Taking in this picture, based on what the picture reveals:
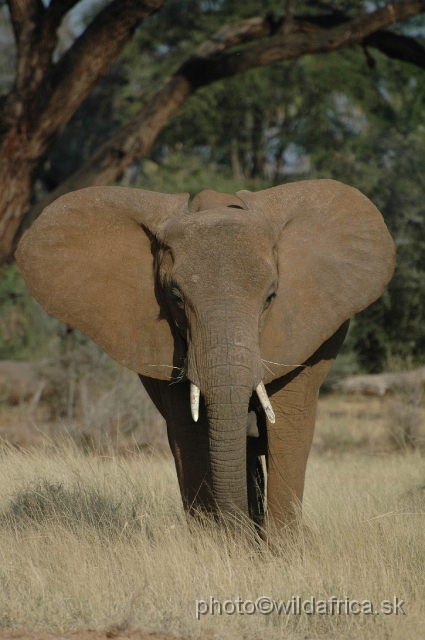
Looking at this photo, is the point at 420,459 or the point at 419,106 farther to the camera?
the point at 419,106

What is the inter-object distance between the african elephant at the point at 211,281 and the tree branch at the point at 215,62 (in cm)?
525

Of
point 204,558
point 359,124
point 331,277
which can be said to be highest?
point 331,277

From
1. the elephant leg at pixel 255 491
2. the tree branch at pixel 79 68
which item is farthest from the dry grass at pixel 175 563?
the tree branch at pixel 79 68

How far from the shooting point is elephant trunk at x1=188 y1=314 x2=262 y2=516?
461cm

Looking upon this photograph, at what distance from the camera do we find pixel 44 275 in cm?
560

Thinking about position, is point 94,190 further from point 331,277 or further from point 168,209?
point 331,277

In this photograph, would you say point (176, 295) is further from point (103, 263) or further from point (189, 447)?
point (189, 447)

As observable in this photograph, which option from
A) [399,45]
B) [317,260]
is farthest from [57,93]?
[317,260]

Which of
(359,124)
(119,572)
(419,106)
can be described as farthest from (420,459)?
(359,124)

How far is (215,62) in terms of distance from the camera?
11258 mm

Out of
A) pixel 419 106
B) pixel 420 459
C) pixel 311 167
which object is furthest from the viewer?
pixel 311 167

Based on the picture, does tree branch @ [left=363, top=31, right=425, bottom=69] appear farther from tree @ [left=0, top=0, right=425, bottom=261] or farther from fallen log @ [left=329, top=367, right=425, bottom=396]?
fallen log @ [left=329, top=367, right=425, bottom=396]

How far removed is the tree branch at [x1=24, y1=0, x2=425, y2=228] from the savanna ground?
165 inches

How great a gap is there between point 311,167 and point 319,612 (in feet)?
62.2
